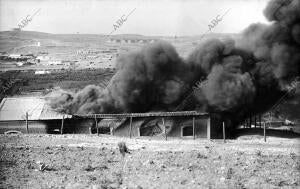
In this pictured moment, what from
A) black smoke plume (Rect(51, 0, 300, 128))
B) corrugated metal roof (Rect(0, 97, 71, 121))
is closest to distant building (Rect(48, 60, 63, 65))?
black smoke plume (Rect(51, 0, 300, 128))

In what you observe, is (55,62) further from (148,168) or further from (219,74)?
(148,168)

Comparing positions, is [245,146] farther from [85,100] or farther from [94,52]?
[94,52]

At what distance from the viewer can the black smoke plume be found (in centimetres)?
3344

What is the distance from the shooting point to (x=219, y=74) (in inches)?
1341

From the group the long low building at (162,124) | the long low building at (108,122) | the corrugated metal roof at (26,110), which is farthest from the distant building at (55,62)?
the long low building at (162,124)

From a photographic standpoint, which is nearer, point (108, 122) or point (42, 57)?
point (108, 122)

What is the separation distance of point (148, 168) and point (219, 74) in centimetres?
1881

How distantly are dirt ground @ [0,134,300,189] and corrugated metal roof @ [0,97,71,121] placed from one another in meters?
14.5

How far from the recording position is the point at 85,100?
133 ft

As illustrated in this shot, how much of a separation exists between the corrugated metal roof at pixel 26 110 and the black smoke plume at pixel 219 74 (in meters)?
1.62

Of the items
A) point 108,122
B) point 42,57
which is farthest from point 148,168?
point 42,57

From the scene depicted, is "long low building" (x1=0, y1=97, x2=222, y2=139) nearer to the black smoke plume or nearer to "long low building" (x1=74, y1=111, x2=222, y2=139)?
"long low building" (x1=74, y1=111, x2=222, y2=139)

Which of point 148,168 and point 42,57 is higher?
point 42,57

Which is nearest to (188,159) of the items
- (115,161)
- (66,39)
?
(115,161)
